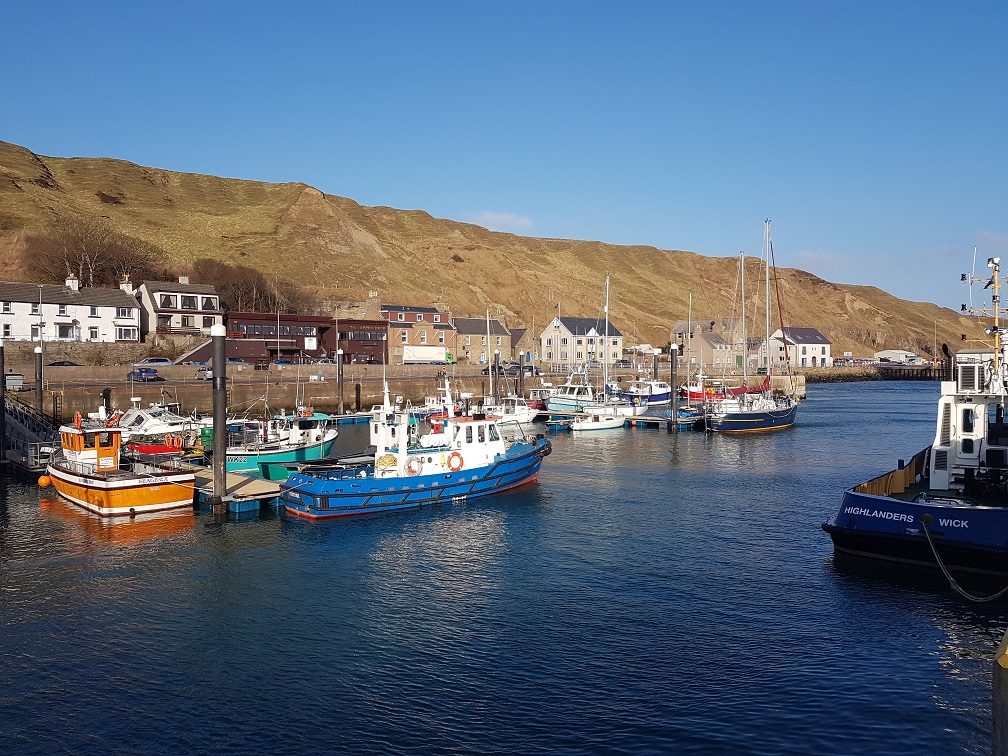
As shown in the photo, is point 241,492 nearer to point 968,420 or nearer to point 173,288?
point 968,420

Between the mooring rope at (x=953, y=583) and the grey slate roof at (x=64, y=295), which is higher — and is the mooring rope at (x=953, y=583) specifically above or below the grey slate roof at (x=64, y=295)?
below

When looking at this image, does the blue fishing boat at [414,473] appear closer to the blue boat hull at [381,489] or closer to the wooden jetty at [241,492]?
the blue boat hull at [381,489]

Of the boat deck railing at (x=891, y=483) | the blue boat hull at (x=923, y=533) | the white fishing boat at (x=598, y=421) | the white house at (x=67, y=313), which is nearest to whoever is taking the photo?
the blue boat hull at (x=923, y=533)

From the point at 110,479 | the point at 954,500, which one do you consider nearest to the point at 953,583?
the point at 954,500

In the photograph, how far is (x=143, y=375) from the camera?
70688 millimetres

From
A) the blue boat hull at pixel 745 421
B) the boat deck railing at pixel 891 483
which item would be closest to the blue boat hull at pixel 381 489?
the boat deck railing at pixel 891 483

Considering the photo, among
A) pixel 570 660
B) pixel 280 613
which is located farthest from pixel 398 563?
pixel 570 660

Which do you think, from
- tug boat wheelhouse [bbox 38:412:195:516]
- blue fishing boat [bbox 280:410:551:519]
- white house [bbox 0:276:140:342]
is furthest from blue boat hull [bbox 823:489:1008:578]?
white house [bbox 0:276:140:342]

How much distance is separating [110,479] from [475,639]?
66.5 ft

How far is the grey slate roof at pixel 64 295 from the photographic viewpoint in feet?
260

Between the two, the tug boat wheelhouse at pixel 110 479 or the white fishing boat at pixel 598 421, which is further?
the white fishing boat at pixel 598 421

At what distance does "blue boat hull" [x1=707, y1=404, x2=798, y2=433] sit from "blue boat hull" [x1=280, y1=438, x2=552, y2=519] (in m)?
33.9

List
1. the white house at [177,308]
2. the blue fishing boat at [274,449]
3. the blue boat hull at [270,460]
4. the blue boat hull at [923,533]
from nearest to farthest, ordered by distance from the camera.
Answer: the blue boat hull at [923,533], the blue boat hull at [270,460], the blue fishing boat at [274,449], the white house at [177,308]

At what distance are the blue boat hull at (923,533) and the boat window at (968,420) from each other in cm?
403
